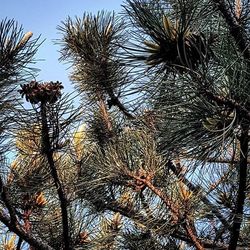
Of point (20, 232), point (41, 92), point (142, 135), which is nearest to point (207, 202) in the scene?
point (142, 135)

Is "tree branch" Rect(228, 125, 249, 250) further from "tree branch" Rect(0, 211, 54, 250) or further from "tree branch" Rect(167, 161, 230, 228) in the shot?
"tree branch" Rect(0, 211, 54, 250)

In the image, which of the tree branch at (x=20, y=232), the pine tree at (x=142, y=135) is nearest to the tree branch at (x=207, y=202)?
the pine tree at (x=142, y=135)

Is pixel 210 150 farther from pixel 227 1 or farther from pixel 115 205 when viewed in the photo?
pixel 115 205

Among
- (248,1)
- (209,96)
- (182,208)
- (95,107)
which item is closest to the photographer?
(209,96)

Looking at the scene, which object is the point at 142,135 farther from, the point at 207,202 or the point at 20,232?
the point at 20,232

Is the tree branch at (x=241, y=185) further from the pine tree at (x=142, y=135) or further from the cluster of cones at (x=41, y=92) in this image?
the cluster of cones at (x=41, y=92)

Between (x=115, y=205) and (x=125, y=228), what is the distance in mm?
106

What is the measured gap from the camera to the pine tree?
1059mm

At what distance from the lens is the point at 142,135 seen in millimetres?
1928

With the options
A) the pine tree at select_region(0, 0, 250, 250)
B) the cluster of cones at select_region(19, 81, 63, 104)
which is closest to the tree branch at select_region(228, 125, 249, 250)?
the pine tree at select_region(0, 0, 250, 250)

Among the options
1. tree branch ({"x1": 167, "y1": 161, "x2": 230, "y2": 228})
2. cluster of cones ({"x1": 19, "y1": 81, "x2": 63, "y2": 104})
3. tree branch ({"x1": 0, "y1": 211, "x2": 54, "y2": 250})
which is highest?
tree branch ({"x1": 167, "y1": 161, "x2": 230, "y2": 228})

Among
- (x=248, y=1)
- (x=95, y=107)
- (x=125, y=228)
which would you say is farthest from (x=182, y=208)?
(x=95, y=107)

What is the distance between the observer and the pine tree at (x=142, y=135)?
41.7 inches

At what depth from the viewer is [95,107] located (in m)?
2.51
